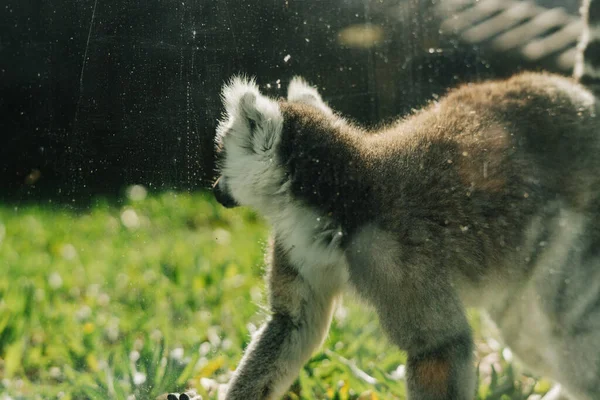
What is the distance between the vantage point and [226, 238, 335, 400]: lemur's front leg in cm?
250

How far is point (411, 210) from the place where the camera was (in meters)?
2.26

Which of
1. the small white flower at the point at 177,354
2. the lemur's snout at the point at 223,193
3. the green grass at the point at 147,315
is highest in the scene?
the lemur's snout at the point at 223,193

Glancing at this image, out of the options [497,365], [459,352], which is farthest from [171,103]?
[497,365]

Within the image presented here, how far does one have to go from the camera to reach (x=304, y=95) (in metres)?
2.63

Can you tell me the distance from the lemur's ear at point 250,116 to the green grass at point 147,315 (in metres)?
0.48

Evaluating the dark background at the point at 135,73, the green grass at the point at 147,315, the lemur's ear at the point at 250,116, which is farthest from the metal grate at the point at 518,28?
the green grass at the point at 147,315

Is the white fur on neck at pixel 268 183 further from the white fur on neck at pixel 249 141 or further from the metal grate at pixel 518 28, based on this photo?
the metal grate at pixel 518 28

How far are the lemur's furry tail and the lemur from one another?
13 cm

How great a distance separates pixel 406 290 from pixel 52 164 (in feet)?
4.46

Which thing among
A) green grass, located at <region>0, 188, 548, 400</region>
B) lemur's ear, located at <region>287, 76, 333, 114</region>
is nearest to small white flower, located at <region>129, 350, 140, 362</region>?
green grass, located at <region>0, 188, 548, 400</region>

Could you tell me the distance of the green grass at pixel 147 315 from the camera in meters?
2.69

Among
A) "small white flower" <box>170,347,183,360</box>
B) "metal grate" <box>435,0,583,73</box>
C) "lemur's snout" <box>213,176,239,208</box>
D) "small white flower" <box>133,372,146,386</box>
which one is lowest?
"small white flower" <box>170,347,183,360</box>

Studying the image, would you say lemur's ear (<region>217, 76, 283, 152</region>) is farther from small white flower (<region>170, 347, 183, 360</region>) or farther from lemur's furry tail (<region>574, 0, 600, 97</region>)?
lemur's furry tail (<region>574, 0, 600, 97</region>)

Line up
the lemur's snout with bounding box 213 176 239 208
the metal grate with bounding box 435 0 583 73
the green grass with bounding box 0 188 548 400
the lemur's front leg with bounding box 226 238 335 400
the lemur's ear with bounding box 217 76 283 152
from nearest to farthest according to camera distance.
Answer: the lemur's ear with bounding box 217 76 283 152
the lemur's snout with bounding box 213 176 239 208
the lemur's front leg with bounding box 226 238 335 400
the green grass with bounding box 0 188 548 400
the metal grate with bounding box 435 0 583 73
